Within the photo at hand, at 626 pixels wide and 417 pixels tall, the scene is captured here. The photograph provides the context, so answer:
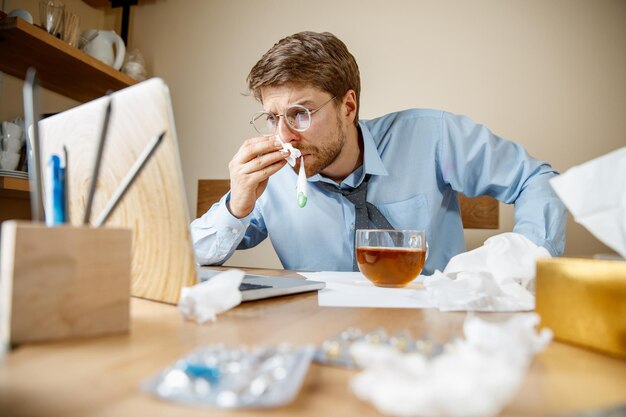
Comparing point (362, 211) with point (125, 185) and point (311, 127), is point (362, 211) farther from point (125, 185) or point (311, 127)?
point (125, 185)

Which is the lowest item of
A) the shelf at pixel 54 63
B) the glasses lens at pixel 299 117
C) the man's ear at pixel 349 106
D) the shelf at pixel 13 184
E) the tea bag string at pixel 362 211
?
the tea bag string at pixel 362 211

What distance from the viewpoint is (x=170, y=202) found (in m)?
0.55

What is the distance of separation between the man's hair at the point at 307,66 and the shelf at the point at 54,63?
918mm

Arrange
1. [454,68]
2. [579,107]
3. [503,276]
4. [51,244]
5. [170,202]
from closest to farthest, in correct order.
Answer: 1. [51,244]
2. [170,202]
3. [503,276]
4. [579,107]
5. [454,68]

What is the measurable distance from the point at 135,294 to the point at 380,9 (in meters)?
2.11

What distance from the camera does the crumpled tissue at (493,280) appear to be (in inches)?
24.9

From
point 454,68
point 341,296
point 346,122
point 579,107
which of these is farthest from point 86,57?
point 579,107

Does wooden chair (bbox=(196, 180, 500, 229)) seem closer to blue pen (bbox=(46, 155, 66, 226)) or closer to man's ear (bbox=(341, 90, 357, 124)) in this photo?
man's ear (bbox=(341, 90, 357, 124))

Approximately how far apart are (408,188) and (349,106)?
1.27 feet

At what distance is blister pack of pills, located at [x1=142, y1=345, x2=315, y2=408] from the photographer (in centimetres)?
26

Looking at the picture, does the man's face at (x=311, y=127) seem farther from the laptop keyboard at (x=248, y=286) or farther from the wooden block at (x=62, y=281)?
the wooden block at (x=62, y=281)

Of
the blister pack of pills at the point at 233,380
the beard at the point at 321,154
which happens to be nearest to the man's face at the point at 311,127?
the beard at the point at 321,154

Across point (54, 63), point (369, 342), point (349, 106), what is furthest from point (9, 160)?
point (369, 342)

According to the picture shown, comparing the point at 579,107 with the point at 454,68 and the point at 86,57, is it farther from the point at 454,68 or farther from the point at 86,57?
the point at 86,57
